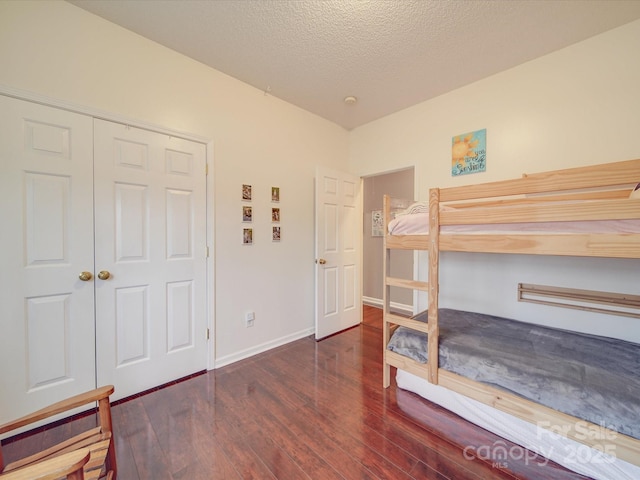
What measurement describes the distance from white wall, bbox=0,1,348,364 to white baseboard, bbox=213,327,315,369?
0.04 ft

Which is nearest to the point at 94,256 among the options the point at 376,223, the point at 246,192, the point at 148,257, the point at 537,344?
the point at 148,257

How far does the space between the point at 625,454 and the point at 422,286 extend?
3.64 ft

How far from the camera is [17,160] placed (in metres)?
1.58

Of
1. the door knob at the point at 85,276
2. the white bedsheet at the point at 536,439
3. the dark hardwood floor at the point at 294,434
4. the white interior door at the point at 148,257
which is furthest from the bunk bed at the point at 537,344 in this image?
the door knob at the point at 85,276

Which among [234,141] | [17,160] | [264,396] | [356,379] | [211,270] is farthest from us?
[234,141]

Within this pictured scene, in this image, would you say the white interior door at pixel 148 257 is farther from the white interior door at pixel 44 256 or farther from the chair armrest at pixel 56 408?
the chair armrest at pixel 56 408

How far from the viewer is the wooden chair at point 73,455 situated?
29.7 inches

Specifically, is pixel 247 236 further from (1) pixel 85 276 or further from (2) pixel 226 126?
(1) pixel 85 276

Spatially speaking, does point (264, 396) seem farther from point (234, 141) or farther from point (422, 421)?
point (234, 141)

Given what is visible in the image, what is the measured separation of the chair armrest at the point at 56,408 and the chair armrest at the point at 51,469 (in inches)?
9.2

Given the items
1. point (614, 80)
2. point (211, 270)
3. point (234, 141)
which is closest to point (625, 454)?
point (614, 80)

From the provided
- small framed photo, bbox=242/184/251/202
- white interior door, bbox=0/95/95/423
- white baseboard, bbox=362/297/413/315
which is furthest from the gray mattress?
white interior door, bbox=0/95/95/423

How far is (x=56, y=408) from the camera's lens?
3.30 ft

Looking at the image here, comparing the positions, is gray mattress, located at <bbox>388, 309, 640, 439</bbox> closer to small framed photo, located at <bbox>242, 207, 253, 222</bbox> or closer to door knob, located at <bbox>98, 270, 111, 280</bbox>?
small framed photo, located at <bbox>242, 207, 253, 222</bbox>
